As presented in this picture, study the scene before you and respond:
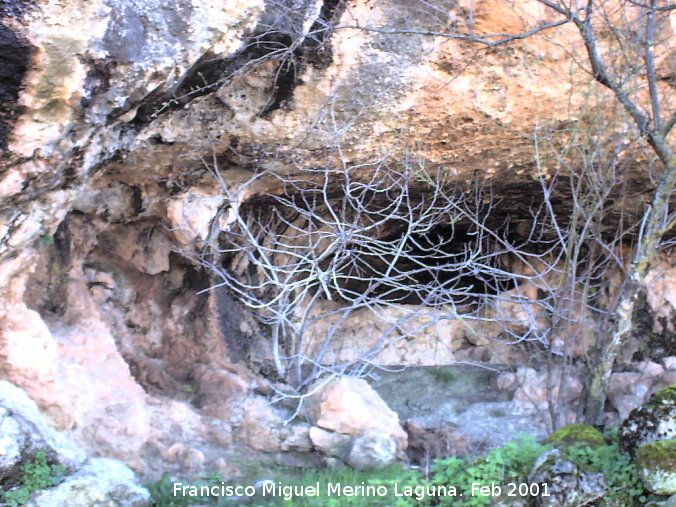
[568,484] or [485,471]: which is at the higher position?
[568,484]

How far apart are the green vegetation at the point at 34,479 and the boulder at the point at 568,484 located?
2.62m

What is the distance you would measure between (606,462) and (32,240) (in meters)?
3.52

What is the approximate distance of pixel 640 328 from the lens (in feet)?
23.9

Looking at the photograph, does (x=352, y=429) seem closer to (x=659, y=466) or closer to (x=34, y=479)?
(x=34, y=479)

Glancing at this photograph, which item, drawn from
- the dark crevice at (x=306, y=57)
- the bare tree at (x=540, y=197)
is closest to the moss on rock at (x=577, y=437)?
the bare tree at (x=540, y=197)

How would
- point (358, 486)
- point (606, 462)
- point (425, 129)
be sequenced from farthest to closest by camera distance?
point (425, 129) < point (358, 486) < point (606, 462)

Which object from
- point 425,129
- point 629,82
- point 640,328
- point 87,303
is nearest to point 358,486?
point 87,303

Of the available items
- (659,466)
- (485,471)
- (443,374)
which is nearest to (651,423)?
(659,466)

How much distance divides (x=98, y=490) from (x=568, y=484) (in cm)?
253

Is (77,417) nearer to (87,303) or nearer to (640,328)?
(87,303)

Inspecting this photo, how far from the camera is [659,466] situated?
314 centimetres

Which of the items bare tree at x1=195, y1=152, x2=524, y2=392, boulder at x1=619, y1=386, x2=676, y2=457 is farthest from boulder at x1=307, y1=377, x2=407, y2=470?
boulder at x1=619, y1=386, x2=676, y2=457

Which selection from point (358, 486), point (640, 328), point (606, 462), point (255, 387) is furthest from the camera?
point (640, 328)

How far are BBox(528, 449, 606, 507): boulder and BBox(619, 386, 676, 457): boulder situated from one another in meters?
0.24
